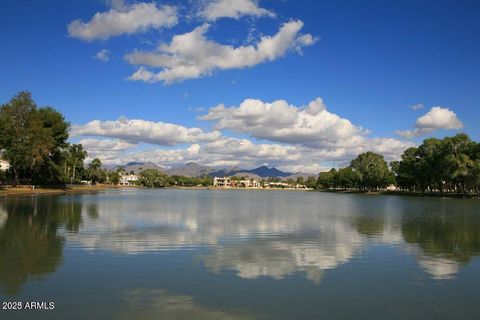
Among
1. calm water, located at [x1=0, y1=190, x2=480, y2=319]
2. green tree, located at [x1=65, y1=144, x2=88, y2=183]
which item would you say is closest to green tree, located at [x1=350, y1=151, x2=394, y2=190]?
green tree, located at [x1=65, y1=144, x2=88, y2=183]

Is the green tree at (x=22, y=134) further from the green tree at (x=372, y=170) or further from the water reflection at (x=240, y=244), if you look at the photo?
the green tree at (x=372, y=170)

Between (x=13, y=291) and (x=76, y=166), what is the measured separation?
465ft

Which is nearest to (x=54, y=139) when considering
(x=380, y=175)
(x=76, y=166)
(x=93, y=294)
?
(x=76, y=166)

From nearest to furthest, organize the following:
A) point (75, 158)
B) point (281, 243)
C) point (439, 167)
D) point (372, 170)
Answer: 1. point (281, 243)
2. point (439, 167)
3. point (75, 158)
4. point (372, 170)

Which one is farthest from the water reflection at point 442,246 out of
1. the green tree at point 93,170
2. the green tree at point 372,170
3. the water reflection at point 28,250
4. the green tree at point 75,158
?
the green tree at point 93,170

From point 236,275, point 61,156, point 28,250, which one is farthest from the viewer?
point 61,156

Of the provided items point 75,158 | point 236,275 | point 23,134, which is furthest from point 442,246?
point 75,158

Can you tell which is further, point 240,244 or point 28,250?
point 240,244

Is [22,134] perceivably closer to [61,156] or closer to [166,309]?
[61,156]

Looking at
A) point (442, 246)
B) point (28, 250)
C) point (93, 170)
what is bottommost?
point (28, 250)

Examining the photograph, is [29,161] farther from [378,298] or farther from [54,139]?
[378,298]

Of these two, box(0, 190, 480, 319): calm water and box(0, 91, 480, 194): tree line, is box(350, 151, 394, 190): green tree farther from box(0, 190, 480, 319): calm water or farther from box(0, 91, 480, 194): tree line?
box(0, 190, 480, 319): calm water

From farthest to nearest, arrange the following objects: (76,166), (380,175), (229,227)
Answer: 1. (380,175)
2. (76,166)
3. (229,227)

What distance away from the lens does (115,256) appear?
59.6 feet
